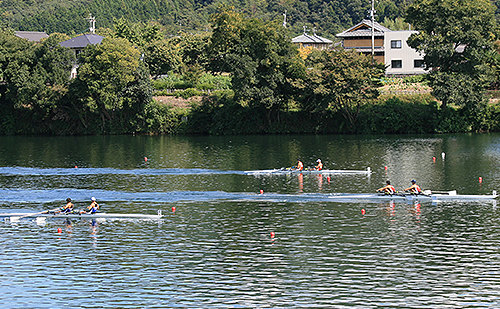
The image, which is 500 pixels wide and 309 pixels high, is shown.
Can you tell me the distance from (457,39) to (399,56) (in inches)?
1348

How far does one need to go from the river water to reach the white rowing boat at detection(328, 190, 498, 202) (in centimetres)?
93

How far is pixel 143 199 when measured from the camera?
45938 millimetres

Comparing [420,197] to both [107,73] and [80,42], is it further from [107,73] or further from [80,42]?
[80,42]

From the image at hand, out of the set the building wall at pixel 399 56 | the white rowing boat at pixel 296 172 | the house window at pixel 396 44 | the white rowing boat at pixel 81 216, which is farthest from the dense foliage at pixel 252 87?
the white rowing boat at pixel 81 216

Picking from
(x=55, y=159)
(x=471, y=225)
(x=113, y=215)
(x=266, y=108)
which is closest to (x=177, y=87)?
(x=266, y=108)

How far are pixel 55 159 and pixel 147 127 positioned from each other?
30.9m

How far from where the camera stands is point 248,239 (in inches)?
1346

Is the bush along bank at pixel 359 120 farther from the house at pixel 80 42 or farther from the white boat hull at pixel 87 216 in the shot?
the white boat hull at pixel 87 216

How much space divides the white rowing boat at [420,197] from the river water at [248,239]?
93 cm

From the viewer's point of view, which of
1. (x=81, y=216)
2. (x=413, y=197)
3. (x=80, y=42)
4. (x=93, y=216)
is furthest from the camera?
(x=80, y=42)

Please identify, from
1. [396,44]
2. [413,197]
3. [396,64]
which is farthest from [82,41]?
[413,197]

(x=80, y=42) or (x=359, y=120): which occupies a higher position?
(x=80, y=42)

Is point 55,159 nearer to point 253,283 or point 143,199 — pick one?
point 143,199

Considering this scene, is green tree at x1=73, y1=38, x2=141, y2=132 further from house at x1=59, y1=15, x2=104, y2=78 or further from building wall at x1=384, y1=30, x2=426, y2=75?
building wall at x1=384, y1=30, x2=426, y2=75
